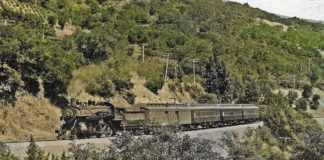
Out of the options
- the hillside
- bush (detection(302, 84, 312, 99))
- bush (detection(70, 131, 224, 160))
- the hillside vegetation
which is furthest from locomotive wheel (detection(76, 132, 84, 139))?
bush (detection(302, 84, 312, 99))

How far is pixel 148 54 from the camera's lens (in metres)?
62.2

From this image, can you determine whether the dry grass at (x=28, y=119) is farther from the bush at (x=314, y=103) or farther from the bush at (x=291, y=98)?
the bush at (x=314, y=103)

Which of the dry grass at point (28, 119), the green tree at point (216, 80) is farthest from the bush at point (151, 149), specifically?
the green tree at point (216, 80)

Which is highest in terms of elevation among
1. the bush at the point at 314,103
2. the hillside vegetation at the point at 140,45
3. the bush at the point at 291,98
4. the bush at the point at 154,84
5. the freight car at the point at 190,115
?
Answer: the hillside vegetation at the point at 140,45

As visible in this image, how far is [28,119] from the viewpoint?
30047mm

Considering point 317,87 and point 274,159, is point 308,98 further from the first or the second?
point 274,159

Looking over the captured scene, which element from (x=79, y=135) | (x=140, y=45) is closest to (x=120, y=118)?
(x=79, y=135)

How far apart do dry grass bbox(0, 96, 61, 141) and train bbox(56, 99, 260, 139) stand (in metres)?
3.39

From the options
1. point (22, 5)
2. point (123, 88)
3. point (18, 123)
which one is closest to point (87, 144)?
point (18, 123)

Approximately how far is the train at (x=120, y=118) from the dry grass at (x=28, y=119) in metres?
3.39

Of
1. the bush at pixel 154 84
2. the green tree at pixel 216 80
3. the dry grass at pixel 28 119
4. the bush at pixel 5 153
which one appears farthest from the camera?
the green tree at pixel 216 80

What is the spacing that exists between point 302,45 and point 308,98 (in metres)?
40.8

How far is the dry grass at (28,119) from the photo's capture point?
1096 inches

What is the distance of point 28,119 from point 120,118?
840 centimetres
